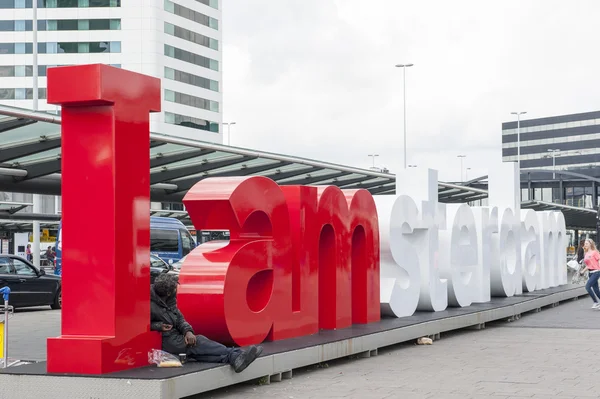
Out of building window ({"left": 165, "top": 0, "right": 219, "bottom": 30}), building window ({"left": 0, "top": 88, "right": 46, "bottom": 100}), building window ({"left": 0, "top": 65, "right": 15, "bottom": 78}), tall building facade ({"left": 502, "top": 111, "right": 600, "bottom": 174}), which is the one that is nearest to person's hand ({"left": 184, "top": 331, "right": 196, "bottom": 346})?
building window ({"left": 165, "top": 0, "right": 219, "bottom": 30})

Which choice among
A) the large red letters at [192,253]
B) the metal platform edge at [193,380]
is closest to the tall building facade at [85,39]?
the large red letters at [192,253]

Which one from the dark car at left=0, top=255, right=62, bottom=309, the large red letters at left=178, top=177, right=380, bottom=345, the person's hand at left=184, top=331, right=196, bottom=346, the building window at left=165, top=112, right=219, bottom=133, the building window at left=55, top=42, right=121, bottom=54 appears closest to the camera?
the person's hand at left=184, top=331, right=196, bottom=346

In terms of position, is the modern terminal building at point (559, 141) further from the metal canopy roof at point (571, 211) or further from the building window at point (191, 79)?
the metal canopy roof at point (571, 211)

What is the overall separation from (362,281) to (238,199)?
3818 millimetres

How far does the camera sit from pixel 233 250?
11055 millimetres

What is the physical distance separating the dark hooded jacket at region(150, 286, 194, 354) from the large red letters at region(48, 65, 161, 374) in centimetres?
34

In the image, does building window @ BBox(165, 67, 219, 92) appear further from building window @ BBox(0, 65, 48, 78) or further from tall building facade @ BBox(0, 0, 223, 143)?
building window @ BBox(0, 65, 48, 78)

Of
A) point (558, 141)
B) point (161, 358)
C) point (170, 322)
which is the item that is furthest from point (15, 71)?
point (558, 141)

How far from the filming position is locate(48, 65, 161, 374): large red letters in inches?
355

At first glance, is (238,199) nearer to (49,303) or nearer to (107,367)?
(107,367)

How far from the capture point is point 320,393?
9.60m

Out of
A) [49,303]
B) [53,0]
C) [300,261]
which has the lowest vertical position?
[49,303]

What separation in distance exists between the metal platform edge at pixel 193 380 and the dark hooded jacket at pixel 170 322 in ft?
2.10

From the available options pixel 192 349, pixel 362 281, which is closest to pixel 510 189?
pixel 362 281
